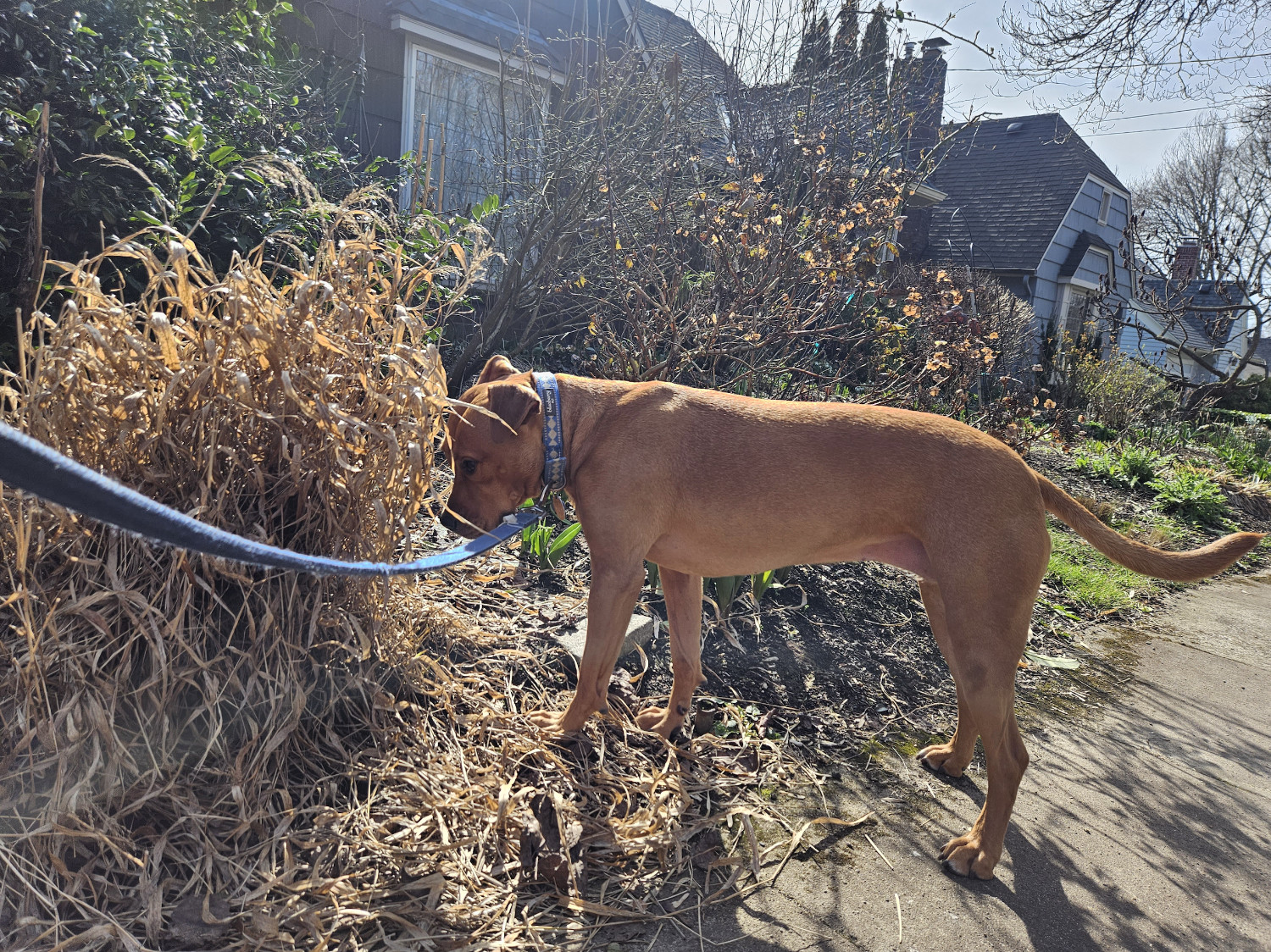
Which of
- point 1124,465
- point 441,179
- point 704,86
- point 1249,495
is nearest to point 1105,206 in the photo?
point 1249,495

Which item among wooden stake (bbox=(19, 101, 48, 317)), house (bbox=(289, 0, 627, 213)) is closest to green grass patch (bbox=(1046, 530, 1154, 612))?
wooden stake (bbox=(19, 101, 48, 317))

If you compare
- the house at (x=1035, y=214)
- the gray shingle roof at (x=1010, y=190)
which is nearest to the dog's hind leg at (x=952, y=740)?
the house at (x=1035, y=214)

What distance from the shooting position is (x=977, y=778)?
337 cm

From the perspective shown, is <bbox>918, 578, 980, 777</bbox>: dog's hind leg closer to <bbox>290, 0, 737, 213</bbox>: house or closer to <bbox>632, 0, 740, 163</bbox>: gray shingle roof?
<bbox>632, 0, 740, 163</bbox>: gray shingle roof

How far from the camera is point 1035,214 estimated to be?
77.6 ft

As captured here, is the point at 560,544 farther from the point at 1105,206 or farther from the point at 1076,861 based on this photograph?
the point at 1105,206

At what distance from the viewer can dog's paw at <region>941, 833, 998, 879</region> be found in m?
2.70

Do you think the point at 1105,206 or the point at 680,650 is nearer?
the point at 680,650

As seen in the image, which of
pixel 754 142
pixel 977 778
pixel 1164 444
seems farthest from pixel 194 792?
pixel 1164 444

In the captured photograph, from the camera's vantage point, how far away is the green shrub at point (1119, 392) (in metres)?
13.0

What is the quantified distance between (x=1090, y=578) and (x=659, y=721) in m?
4.72

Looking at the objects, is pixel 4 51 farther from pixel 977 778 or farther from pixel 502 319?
pixel 977 778

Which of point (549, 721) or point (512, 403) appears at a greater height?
point (512, 403)

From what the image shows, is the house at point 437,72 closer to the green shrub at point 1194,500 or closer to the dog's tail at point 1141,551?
the dog's tail at point 1141,551
